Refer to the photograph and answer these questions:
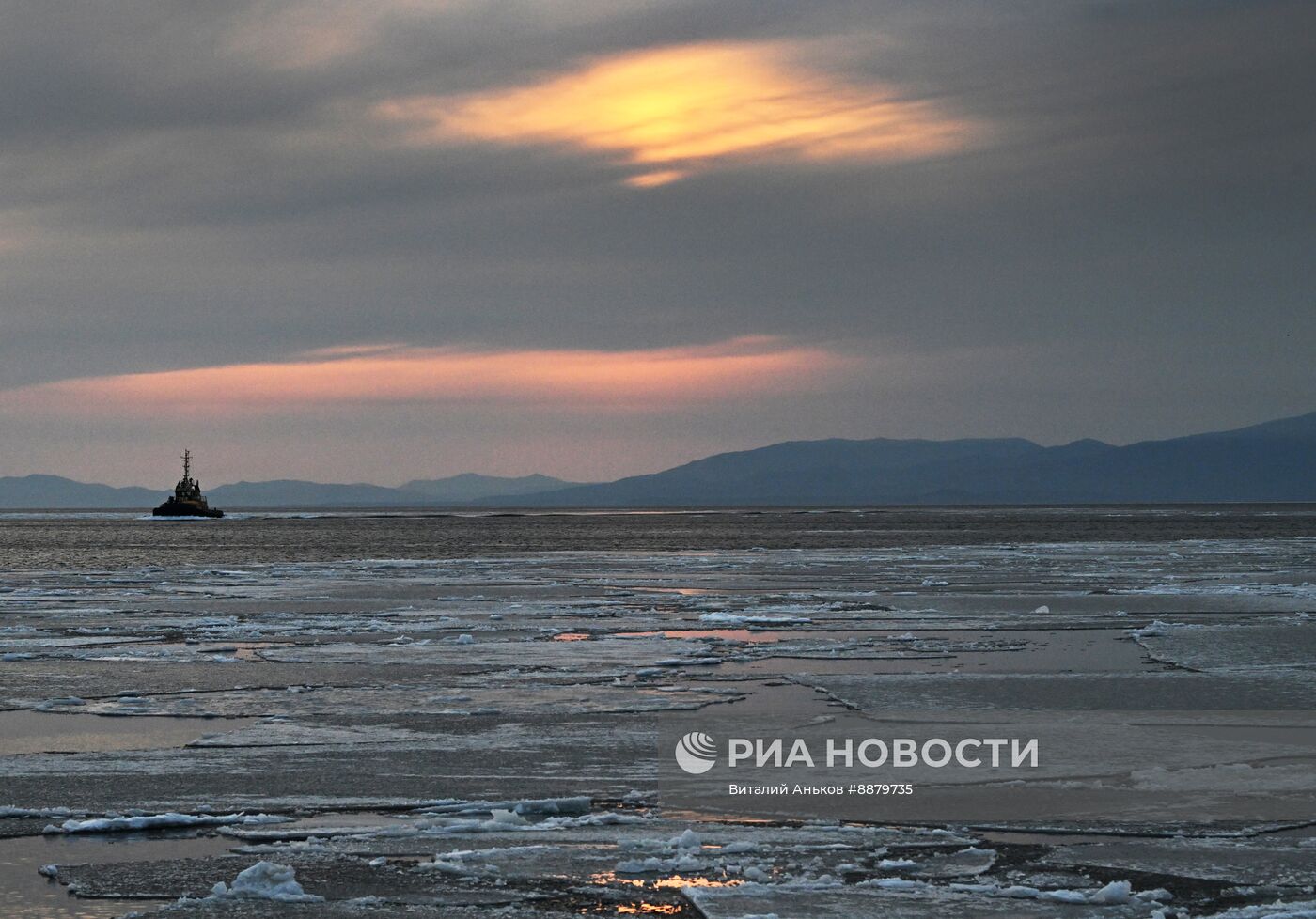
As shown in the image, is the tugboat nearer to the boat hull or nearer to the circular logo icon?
the boat hull

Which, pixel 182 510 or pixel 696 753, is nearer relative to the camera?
pixel 696 753

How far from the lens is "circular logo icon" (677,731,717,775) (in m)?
11.0

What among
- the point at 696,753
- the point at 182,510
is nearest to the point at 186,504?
the point at 182,510

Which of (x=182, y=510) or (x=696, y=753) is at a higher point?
(x=182, y=510)

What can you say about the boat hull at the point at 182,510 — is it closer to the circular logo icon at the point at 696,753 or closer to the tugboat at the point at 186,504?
the tugboat at the point at 186,504

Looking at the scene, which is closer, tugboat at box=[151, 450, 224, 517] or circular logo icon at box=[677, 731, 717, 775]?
circular logo icon at box=[677, 731, 717, 775]

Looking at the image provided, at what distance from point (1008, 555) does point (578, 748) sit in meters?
44.8

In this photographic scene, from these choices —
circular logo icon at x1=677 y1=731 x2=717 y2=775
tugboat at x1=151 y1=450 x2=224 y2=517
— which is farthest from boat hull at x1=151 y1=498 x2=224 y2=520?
circular logo icon at x1=677 y1=731 x2=717 y2=775

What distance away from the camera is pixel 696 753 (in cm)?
1160

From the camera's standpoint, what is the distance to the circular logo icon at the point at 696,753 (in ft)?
36.1

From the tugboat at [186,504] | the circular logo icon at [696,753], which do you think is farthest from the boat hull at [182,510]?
the circular logo icon at [696,753]

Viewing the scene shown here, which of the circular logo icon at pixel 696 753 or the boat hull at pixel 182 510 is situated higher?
the boat hull at pixel 182 510

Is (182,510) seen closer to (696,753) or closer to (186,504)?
(186,504)

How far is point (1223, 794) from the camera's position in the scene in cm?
990
